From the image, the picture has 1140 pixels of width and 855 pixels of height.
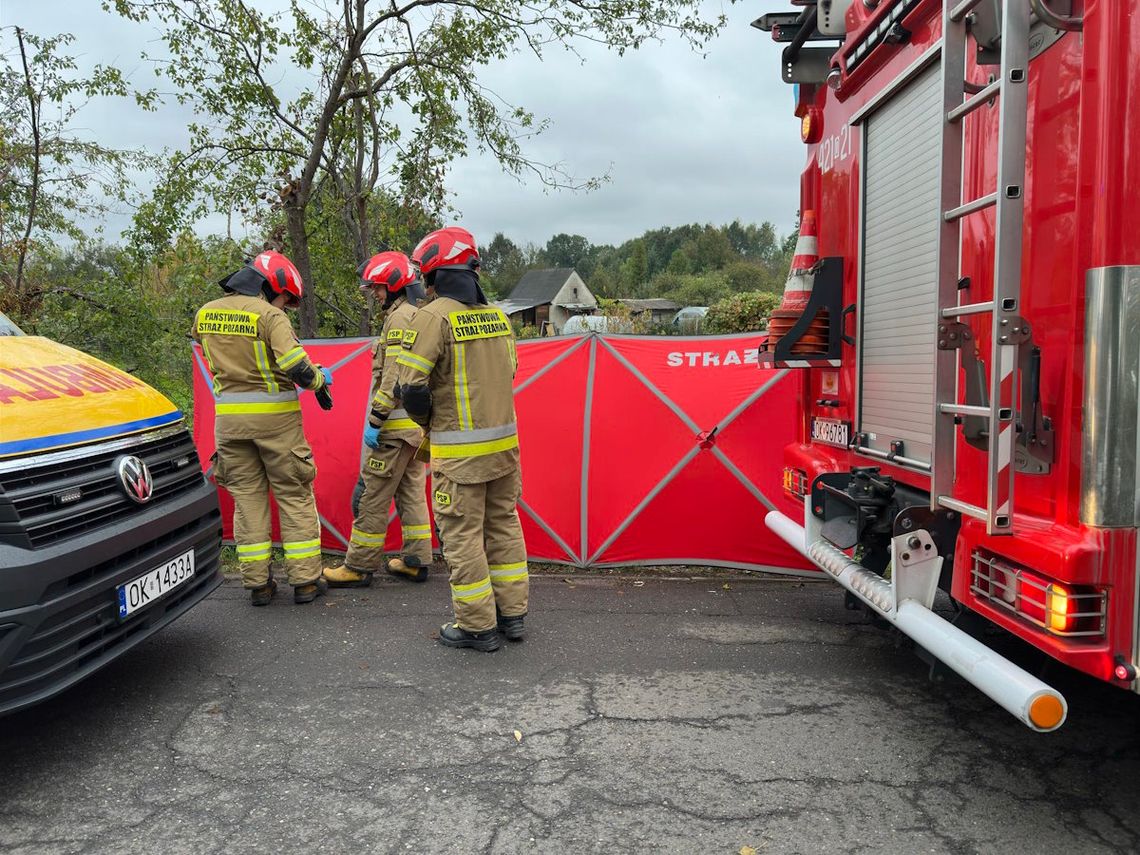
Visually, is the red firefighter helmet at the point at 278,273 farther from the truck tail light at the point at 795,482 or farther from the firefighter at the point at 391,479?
the truck tail light at the point at 795,482

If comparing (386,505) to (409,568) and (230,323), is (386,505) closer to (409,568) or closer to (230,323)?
(409,568)

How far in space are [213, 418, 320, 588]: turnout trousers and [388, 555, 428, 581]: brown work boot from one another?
686 millimetres

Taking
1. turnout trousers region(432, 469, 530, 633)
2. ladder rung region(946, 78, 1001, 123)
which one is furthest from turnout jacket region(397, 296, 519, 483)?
ladder rung region(946, 78, 1001, 123)

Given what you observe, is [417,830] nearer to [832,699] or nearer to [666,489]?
[832,699]

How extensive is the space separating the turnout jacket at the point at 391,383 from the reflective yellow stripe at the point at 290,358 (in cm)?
50

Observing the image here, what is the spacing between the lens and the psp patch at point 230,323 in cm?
481

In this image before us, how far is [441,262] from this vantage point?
168 inches

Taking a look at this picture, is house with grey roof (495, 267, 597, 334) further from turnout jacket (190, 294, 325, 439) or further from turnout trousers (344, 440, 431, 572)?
turnout jacket (190, 294, 325, 439)

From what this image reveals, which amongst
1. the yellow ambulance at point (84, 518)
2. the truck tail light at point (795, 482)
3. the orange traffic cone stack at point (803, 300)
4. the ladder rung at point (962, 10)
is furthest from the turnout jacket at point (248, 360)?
the ladder rung at point (962, 10)

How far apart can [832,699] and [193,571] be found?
3.06 m

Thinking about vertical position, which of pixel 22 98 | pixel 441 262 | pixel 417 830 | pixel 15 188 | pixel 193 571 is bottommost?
pixel 417 830

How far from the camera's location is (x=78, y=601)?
Result: 294cm

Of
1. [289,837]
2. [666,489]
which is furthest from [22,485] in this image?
[666,489]

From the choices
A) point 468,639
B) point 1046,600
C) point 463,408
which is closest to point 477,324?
point 463,408
